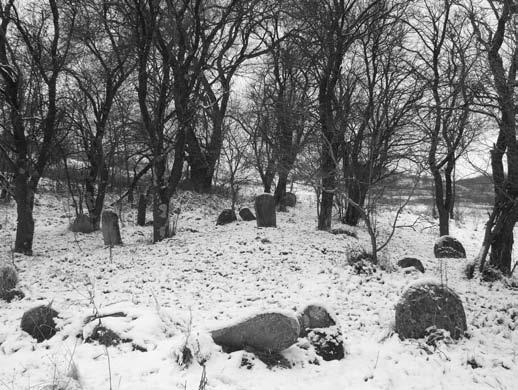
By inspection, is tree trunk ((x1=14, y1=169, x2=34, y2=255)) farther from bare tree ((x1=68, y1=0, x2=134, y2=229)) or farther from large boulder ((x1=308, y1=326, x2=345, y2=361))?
large boulder ((x1=308, y1=326, x2=345, y2=361))

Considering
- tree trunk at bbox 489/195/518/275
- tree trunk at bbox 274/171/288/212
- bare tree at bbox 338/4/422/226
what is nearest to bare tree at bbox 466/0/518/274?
tree trunk at bbox 489/195/518/275

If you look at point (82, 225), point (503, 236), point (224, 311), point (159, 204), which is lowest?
point (224, 311)

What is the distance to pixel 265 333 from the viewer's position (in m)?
4.69

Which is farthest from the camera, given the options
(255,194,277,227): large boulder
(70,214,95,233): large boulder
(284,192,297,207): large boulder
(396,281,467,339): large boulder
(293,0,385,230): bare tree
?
(284,192,297,207): large boulder

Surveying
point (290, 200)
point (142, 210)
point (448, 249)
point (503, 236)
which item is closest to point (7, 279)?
point (142, 210)

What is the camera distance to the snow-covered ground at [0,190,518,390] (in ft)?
14.2

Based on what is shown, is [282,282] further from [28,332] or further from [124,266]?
[28,332]

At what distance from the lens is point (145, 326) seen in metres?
5.12

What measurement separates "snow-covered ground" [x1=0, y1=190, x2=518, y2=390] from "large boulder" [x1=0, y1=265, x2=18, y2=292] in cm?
27

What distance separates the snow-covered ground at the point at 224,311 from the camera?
432 centimetres

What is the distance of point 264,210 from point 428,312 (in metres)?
7.40

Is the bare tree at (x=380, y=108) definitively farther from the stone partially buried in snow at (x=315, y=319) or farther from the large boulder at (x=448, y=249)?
the stone partially buried in snow at (x=315, y=319)

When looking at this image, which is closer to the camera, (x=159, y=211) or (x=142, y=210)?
(x=159, y=211)

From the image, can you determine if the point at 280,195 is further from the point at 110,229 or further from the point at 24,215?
the point at 24,215
